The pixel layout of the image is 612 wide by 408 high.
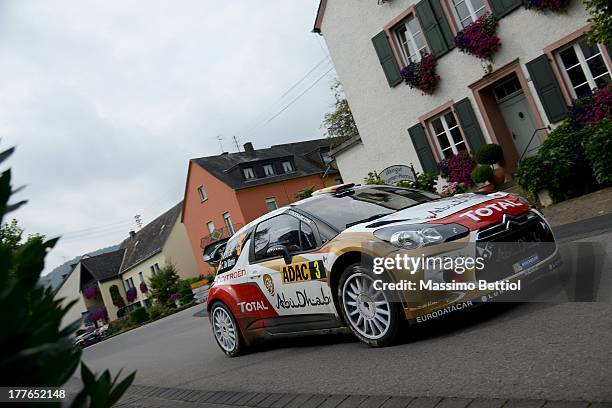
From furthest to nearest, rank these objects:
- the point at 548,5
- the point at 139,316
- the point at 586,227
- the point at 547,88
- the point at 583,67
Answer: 1. the point at 139,316
2. the point at 547,88
3. the point at 548,5
4. the point at 583,67
5. the point at 586,227

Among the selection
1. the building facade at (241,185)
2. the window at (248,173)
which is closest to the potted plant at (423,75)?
the building facade at (241,185)

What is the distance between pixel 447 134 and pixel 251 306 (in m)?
12.9

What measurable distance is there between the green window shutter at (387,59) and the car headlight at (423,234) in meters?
14.7

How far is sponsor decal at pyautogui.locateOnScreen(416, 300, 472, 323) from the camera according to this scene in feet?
16.9

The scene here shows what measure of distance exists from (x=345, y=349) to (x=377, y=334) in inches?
25.0

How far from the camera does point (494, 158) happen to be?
16.7 m

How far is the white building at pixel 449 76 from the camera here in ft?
49.9

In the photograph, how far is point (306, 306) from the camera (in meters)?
6.23

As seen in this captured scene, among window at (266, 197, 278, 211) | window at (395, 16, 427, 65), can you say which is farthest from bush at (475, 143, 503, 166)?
window at (266, 197, 278, 211)

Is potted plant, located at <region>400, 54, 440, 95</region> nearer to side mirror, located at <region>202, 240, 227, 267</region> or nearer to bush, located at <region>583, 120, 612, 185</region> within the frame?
bush, located at <region>583, 120, 612, 185</region>

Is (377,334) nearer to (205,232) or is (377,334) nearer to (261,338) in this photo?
(261,338)

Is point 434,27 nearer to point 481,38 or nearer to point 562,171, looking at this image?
point 481,38

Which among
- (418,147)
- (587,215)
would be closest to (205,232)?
(418,147)

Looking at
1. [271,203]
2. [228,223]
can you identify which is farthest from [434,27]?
[228,223]
